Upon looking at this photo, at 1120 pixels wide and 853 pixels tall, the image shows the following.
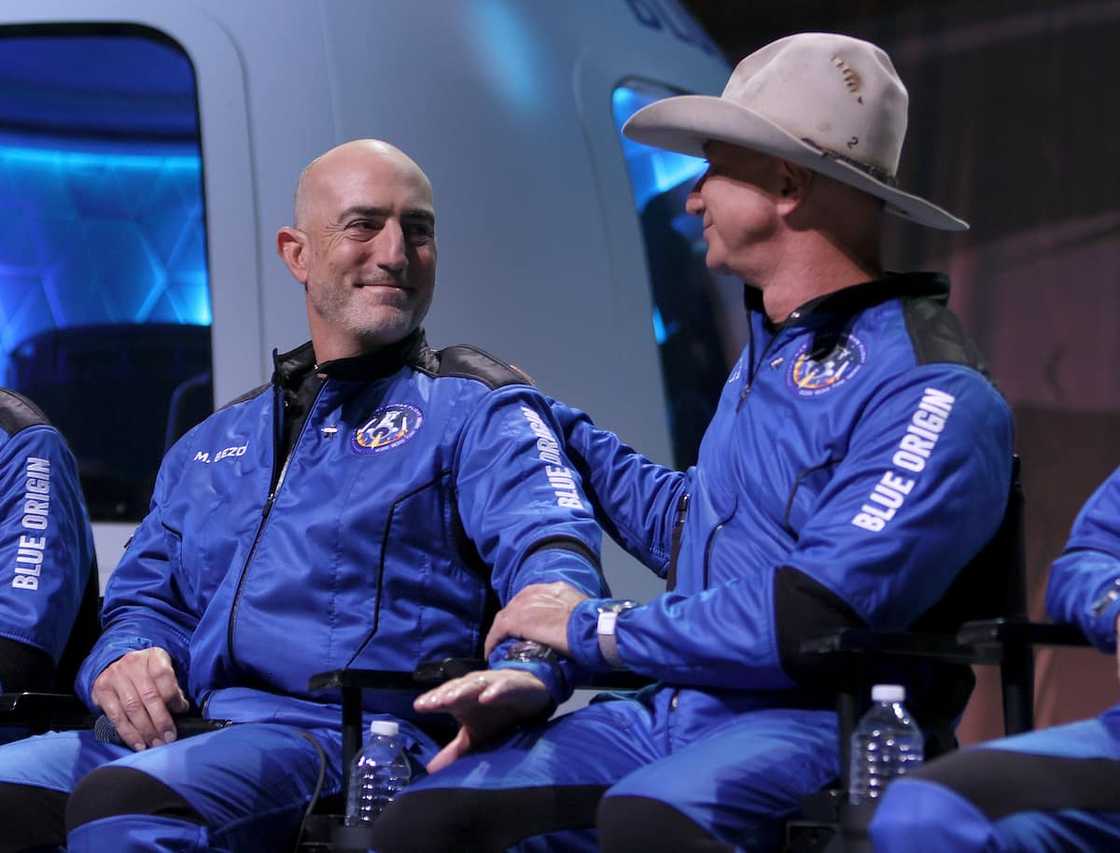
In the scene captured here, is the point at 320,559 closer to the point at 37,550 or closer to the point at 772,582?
the point at 37,550

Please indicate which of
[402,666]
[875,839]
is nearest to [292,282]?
[402,666]

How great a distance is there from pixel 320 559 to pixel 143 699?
36cm

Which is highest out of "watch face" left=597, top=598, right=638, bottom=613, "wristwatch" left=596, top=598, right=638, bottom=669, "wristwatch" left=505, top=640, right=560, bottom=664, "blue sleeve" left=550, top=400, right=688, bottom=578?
"blue sleeve" left=550, top=400, right=688, bottom=578

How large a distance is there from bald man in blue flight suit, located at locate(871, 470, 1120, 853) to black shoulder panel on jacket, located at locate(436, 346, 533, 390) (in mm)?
1268

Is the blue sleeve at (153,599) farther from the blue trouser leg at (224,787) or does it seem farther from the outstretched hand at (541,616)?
the outstretched hand at (541,616)

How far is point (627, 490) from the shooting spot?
2992 millimetres

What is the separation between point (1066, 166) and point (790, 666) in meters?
3.19

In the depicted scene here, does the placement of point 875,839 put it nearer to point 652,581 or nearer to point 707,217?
point 707,217

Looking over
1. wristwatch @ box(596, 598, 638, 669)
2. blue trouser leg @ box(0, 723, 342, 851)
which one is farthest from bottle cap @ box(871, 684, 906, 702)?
blue trouser leg @ box(0, 723, 342, 851)

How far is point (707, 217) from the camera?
265 centimetres

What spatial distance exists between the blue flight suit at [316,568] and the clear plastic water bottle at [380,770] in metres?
0.05

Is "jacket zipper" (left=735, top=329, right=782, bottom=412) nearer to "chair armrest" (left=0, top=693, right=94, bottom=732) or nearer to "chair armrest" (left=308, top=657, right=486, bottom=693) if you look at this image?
"chair armrest" (left=308, top=657, right=486, bottom=693)

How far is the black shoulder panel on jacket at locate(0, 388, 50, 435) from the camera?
339cm

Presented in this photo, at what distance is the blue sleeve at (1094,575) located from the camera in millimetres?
2201
